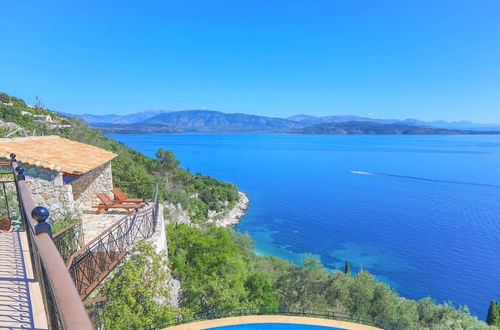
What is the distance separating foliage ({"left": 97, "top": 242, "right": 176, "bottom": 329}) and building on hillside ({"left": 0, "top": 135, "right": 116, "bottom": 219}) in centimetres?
313

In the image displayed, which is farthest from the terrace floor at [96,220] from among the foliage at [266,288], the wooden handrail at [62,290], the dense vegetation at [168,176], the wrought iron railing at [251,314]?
the dense vegetation at [168,176]

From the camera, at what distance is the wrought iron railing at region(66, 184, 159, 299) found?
6.25 m

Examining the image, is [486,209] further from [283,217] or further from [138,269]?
[138,269]

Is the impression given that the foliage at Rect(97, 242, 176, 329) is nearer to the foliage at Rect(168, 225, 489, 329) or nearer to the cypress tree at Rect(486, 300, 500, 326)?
the foliage at Rect(168, 225, 489, 329)

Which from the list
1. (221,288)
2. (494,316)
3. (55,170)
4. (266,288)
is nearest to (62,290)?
(55,170)

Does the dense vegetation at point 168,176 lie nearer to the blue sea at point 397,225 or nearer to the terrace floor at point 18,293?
the blue sea at point 397,225

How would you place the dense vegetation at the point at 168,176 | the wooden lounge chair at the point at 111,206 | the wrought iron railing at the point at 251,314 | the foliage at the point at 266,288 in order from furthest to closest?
the dense vegetation at the point at 168,176 → the foliage at the point at 266,288 → the wooden lounge chair at the point at 111,206 → the wrought iron railing at the point at 251,314

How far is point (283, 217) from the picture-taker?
49438mm

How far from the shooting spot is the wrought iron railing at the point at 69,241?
256 inches

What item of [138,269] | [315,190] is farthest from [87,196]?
[315,190]

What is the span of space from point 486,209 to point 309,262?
46.0 meters

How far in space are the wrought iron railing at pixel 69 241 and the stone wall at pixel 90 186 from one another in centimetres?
318

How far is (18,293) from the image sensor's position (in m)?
3.81

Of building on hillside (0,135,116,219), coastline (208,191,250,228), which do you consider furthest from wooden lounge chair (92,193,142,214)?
coastline (208,191,250,228)
